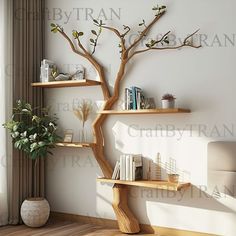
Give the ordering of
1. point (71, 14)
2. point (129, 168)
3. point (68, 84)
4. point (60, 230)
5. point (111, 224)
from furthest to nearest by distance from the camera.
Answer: point (71, 14), point (68, 84), point (111, 224), point (60, 230), point (129, 168)

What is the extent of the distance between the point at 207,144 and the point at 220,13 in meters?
1.24

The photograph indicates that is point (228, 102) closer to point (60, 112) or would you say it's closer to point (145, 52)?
point (145, 52)

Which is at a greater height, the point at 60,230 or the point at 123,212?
the point at 123,212

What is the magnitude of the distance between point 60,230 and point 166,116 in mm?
1636

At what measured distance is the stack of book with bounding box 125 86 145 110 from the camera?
4188mm

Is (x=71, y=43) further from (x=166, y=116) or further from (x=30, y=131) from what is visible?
(x=166, y=116)

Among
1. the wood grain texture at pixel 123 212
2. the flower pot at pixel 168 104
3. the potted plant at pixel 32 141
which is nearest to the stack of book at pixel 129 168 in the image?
the wood grain texture at pixel 123 212

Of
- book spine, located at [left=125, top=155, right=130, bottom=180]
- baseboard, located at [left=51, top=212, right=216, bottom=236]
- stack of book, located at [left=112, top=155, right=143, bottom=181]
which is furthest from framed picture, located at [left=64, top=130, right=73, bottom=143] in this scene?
baseboard, located at [left=51, top=212, right=216, bottom=236]

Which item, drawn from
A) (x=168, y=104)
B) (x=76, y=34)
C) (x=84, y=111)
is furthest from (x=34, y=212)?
(x=76, y=34)

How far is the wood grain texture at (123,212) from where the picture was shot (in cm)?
423

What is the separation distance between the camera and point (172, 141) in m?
4.20

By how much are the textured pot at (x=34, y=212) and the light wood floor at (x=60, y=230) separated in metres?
0.07

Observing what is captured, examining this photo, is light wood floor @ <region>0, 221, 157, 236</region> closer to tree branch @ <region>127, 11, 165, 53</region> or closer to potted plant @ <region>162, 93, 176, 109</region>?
potted plant @ <region>162, 93, 176, 109</region>

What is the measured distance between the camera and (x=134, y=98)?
13.8ft
